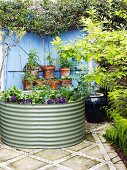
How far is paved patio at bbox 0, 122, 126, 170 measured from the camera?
5105 mm

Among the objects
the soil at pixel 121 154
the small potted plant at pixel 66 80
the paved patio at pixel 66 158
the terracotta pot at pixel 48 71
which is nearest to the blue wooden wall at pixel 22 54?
the terracotta pot at pixel 48 71

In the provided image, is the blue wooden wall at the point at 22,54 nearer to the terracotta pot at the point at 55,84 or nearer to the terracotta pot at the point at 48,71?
the terracotta pot at the point at 48,71

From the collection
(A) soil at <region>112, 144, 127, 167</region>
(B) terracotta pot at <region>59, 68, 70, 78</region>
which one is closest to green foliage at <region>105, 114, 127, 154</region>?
(A) soil at <region>112, 144, 127, 167</region>

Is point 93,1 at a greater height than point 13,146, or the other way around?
point 93,1

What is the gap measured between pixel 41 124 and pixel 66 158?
80cm

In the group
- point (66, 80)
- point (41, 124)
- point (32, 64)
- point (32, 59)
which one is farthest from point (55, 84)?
point (41, 124)

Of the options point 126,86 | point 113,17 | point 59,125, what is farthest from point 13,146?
point 113,17

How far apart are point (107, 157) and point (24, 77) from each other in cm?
426

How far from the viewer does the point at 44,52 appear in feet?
30.8

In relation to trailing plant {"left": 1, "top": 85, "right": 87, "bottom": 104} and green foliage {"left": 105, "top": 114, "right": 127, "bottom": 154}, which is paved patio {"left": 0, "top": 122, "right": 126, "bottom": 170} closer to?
green foliage {"left": 105, "top": 114, "right": 127, "bottom": 154}

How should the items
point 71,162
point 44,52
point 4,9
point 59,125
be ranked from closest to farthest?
1. point 71,162
2. point 59,125
3. point 4,9
4. point 44,52

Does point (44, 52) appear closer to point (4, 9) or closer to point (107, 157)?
point (4, 9)

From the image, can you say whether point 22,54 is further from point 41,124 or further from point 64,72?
point 41,124

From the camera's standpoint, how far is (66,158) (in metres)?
5.45
